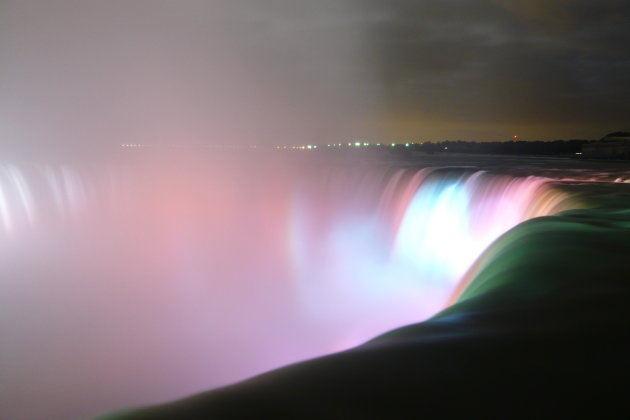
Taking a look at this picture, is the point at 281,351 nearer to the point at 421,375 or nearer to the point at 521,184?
the point at 521,184

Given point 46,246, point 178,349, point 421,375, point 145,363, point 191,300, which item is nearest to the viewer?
point 421,375

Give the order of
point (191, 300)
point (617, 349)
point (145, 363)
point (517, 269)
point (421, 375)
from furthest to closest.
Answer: point (191, 300) < point (145, 363) < point (517, 269) < point (617, 349) < point (421, 375)

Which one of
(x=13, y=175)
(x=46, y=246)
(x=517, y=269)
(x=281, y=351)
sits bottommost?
(x=281, y=351)

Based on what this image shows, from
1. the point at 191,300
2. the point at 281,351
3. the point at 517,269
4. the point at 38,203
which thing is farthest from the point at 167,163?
the point at 517,269

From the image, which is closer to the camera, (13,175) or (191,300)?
(191,300)

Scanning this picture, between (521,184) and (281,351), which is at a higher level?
(521,184)

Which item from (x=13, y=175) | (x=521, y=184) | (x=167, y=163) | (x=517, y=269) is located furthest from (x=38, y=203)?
(x=517, y=269)

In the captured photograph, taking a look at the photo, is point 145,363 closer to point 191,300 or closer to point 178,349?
point 178,349
